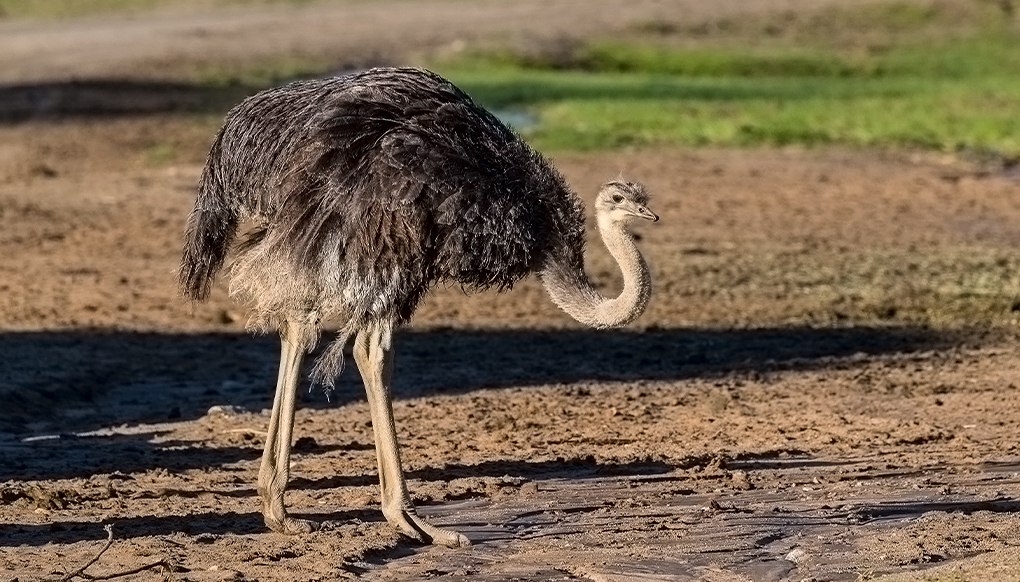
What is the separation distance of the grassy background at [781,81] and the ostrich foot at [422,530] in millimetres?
10798

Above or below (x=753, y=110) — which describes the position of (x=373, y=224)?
below

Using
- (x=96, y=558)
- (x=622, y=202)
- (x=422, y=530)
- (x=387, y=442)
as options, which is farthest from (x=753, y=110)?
(x=96, y=558)

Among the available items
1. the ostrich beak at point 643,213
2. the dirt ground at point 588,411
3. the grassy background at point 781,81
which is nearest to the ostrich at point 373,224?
the ostrich beak at point 643,213

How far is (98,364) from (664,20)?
21.5 m

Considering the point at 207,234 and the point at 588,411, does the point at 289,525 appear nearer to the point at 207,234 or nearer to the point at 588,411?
the point at 207,234

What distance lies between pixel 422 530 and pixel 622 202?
4.68ft

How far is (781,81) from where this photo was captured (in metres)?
23.4

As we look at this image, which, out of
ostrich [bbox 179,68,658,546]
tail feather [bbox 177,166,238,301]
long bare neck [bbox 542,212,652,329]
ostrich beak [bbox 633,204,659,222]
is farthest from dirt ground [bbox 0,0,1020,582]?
ostrich beak [bbox 633,204,659,222]

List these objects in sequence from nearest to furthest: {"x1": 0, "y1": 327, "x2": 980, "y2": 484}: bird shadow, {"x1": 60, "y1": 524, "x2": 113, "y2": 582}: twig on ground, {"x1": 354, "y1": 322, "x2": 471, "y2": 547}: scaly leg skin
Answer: {"x1": 60, "y1": 524, "x2": 113, "y2": 582}: twig on ground
{"x1": 354, "y1": 322, "x2": 471, "y2": 547}: scaly leg skin
{"x1": 0, "y1": 327, "x2": 980, "y2": 484}: bird shadow

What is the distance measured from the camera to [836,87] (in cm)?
2244

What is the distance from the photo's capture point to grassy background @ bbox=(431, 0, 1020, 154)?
712 inches

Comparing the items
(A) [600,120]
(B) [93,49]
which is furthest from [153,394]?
(B) [93,49]

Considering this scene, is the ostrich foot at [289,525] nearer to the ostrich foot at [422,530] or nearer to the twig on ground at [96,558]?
the ostrich foot at [422,530]

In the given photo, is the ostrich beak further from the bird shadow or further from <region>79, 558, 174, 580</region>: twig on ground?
<region>79, 558, 174, 580</region>: twig on ground
